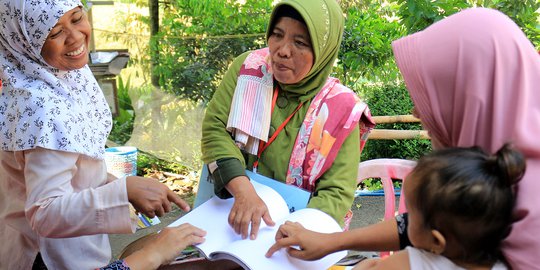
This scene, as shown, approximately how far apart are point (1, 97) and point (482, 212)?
142 cm

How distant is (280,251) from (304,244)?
3.5 inches

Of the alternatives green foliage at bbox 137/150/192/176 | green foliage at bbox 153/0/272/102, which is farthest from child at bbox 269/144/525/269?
green foliage at bbox 137/150/192/176

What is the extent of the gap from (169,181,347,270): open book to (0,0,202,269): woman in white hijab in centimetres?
14

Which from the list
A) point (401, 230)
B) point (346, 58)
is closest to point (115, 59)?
point (346, 58)

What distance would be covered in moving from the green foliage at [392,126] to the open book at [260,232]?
3270 mm

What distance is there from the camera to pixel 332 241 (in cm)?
174

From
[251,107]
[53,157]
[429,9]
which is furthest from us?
[429,9]

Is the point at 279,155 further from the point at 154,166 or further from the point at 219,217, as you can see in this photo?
the point at 154,166

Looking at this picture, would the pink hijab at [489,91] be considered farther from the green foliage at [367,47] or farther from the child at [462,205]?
the green foliage at [367,47]

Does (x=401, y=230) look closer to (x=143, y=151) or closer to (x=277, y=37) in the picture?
(x=277, y=37)

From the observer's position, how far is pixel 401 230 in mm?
1749

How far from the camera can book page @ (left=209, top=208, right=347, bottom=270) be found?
1705mm

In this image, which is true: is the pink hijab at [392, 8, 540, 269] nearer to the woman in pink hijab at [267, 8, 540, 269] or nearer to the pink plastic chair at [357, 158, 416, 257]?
the woman in pink hijab at [267, 8, 540, 269]

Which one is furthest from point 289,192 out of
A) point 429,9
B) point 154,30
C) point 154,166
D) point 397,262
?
point 154,166
